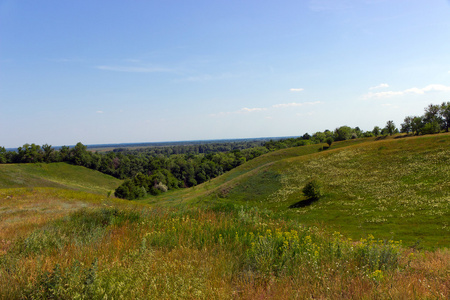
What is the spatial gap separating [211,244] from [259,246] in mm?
1426

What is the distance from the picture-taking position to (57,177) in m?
99.2

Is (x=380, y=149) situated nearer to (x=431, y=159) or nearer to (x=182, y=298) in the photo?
(x=431, y=159)

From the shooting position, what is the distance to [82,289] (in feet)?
11.0

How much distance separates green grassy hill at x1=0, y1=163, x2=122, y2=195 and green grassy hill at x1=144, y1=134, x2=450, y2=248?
200 ft

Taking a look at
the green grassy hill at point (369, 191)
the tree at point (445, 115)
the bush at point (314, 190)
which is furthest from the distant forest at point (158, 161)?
the bush at point (314, 190)

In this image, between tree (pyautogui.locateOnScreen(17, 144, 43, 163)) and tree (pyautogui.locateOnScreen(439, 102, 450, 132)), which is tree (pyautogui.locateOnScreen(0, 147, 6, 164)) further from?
tree (pyautogui.locateOnScreen(439, 102, 450, 132))

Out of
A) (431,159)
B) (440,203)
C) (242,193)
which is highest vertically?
(431,159)

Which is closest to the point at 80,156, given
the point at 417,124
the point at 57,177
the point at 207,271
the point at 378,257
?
the point at 57,177

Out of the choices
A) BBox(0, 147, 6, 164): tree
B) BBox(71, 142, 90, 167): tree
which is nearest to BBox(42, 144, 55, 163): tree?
BBox(71, 142, 90, 167): tree

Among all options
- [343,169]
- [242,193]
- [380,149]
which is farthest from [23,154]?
[380,149]

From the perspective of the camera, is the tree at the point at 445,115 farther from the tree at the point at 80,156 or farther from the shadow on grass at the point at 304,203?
the tree at the point at 80,156

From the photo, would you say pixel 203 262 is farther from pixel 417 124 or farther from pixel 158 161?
pixel 158 161

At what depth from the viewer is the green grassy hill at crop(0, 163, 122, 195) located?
242 ft

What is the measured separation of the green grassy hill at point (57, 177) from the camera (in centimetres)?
7362
